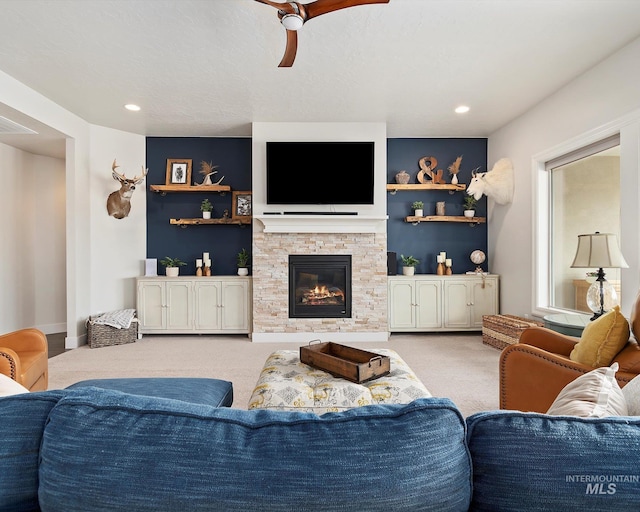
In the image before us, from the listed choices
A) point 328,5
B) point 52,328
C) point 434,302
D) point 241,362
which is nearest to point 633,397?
point 328,5

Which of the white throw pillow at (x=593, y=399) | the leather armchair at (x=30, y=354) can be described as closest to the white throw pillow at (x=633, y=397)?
the white throw pillow at (x=593, y=399)

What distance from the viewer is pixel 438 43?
289 cm

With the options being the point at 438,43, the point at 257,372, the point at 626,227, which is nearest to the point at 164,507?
the point at 257,372

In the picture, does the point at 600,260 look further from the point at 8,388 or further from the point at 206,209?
the point at 206,209

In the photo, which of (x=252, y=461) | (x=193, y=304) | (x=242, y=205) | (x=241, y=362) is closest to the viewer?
(x=252, y=461)

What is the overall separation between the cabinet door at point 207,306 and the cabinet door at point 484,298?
335 centimetres

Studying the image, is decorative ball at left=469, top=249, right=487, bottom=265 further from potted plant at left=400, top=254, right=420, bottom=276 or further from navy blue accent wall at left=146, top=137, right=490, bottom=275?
potted plant at left=400, top=254, right=420, bottom=276

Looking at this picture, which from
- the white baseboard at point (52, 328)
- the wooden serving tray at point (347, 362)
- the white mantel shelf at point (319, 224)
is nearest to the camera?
the wooden serving tray at point (347, 362)

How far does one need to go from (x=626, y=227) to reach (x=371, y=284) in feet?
8.54

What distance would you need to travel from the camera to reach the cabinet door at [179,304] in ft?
16.0

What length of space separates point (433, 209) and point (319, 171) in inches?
72.0

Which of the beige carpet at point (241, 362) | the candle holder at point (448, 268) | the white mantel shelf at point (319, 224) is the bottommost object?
the beige carpet at point (241, 362)

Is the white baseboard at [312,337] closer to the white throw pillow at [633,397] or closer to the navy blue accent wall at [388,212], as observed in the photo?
the navy blue accent wall at [388,212]

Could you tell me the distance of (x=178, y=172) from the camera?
5203 mm
